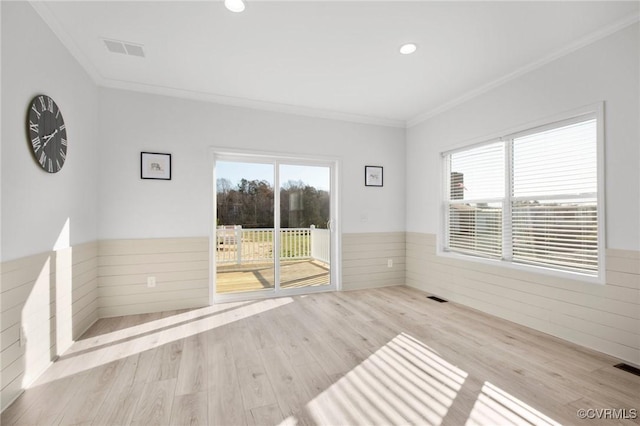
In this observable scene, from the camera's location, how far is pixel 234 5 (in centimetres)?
222

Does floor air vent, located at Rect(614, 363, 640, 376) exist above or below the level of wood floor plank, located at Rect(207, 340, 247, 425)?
above

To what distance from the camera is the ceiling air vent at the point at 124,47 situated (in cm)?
270

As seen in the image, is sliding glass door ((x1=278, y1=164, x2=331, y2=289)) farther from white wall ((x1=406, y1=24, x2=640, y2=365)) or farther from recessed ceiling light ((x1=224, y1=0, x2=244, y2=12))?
recessed ceiling light ((x1=224, y1=0, x2=244, y2=12))

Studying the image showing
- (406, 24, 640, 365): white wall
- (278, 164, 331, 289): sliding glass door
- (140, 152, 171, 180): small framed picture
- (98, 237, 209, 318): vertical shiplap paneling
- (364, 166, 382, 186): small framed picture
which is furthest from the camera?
(364, 166, 382, 186): small framed picture

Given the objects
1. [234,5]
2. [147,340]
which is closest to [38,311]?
[147,340]

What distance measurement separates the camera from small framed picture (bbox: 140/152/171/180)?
362cm

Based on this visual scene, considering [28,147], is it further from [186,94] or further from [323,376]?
[323,376]

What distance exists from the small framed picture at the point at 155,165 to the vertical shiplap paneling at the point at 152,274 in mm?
783

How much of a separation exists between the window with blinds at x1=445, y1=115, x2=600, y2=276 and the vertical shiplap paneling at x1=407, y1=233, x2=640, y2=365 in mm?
160

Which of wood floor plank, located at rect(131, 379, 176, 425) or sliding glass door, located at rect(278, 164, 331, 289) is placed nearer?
wood floor plank, located at rect(131, 379, 176, 425)

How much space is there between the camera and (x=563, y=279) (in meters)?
2.83

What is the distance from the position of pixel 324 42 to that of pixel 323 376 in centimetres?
277

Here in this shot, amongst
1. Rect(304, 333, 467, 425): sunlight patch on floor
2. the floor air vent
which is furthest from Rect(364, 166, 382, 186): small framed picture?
the floor air vent

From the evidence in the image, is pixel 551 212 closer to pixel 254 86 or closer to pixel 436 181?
pixel 436 181
